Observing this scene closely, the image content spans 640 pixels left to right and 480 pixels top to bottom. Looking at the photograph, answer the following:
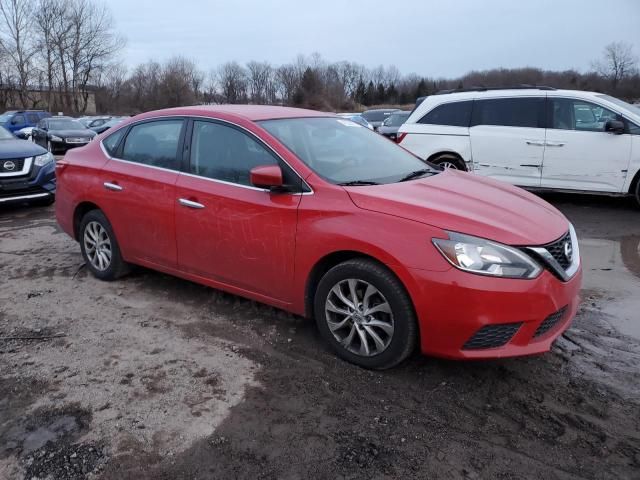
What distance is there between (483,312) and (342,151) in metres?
1.73

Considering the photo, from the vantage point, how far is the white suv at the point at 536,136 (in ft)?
25.4

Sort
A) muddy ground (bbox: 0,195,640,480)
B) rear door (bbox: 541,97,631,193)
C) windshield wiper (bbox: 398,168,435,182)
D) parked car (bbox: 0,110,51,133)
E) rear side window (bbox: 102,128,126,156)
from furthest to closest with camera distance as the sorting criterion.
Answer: parked car (bbox: 0,110,51,133) < rear door (bbox: 541,97,631,193) < rear side window (bbox: 102,128,126,156) < windshield wiper (bbox: 398,168,435,182) < muddy ground (bbox: 0,195,640,480)

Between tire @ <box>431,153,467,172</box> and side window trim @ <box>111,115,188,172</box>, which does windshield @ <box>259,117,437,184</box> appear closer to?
side window trim @ <box>111,115,188,172</box>

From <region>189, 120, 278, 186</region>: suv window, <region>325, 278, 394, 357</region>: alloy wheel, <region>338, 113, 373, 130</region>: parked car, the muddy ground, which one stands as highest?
<region>338, 113, 373, 130</region>: parked car

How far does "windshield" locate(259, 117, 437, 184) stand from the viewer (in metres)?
3.72

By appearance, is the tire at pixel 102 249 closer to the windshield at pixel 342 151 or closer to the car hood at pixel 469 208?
the windshield at pixel 342 151

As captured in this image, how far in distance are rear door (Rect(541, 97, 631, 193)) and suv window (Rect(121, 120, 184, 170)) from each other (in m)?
6.04

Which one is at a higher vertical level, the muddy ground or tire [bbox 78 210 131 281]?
tire [bbox 78 210 131 281]

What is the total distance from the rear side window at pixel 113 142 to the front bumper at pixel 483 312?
10.7 ft

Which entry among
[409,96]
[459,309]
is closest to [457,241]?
[459,309]

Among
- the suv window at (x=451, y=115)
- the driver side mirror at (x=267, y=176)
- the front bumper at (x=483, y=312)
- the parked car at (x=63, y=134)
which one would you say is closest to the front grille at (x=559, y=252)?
the front bumper at (x=483, y=312)

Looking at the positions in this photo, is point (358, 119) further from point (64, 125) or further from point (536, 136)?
point (536, 136)

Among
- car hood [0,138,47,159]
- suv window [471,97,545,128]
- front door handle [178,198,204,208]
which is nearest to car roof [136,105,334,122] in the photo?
front door handle [178,198,204,208]

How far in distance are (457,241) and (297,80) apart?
83.8 m
